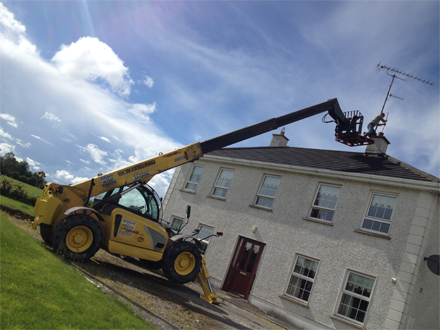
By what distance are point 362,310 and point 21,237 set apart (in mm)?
9997

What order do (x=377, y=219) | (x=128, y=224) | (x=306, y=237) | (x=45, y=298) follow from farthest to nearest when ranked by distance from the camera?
(x=306, y=237)
(x=377, y=219)
(x=128, y=224)
(x=45, y=298)

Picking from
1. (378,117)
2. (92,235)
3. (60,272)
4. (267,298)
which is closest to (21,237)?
(60,272)

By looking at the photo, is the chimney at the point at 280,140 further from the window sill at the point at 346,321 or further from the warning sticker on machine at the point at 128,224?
the warning sticker on machine at the point at 128,224

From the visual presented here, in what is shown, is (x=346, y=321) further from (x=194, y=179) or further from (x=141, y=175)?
(x=194, y=179)

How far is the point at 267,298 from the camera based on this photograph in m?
13.0

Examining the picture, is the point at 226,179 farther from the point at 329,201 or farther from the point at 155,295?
the point at 155,295

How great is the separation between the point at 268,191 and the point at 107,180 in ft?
25.3

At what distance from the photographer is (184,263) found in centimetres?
961

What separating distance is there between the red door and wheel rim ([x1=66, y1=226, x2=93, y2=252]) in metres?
7.40

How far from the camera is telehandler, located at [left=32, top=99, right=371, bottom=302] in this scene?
859 cm

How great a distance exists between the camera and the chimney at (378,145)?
1561 cm

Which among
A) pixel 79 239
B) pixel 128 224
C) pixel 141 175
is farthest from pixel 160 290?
pixel 141 175

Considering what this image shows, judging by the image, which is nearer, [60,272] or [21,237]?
[60,272]

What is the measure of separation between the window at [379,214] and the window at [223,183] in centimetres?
660
